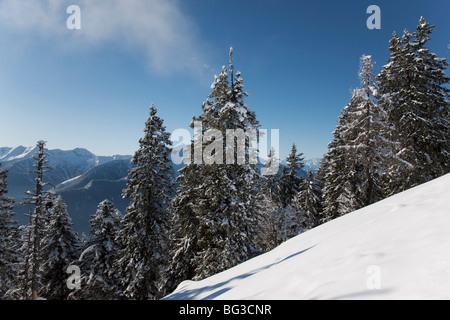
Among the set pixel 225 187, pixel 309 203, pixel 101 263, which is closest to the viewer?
pixel 225 187

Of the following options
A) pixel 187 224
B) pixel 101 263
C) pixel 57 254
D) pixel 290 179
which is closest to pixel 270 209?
pixel 290 179

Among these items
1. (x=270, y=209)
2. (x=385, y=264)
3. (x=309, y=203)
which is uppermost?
(x=385, y=264)

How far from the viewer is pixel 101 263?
21359 millimetres

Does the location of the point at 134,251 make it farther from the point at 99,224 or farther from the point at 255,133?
the point at 255,133

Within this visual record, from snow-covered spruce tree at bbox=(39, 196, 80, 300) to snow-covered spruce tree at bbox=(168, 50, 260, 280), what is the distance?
17.8m

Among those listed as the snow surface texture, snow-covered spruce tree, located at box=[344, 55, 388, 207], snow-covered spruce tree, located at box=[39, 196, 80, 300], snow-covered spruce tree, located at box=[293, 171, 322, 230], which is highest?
snow-covered spruce tree, located at box=[344, 55, 388, 207]

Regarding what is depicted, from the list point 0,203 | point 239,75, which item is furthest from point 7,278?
point 239,75

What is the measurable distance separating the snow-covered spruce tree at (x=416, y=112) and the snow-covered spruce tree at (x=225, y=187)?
10.1 metres

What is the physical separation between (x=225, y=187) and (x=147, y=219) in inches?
304

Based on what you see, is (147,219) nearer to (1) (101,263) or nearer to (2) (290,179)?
(1) (101,263)

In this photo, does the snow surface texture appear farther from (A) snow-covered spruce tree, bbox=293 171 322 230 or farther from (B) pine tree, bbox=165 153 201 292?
(A) snow-covered spruce tree, bbox=293 171 322 230

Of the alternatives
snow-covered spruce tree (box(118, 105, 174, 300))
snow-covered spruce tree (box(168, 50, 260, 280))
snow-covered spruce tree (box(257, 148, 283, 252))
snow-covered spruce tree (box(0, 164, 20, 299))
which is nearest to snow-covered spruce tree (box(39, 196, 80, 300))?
snow-covered spruce tree (box(0, 164, 20, 299))

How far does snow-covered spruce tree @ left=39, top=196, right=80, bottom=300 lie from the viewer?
77.0ft
